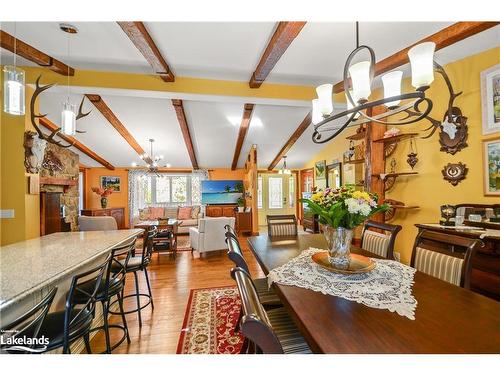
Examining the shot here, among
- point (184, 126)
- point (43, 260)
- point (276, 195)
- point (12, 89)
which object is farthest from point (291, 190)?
point (12, 89)

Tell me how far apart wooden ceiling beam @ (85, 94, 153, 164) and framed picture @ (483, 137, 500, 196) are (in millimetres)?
5926

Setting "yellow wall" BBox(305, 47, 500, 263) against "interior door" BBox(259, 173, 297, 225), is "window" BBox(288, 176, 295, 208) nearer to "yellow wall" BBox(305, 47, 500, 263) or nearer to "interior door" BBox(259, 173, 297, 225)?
"interior door" BBox(259, 173, 297, 225)

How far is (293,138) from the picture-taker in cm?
609

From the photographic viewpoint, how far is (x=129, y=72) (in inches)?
122

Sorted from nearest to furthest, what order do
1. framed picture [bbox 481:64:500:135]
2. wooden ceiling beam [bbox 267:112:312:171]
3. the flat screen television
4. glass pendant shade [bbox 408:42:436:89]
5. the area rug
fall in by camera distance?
glass pendant shade [bbox 408:42:436:89] < the area rug < framed picture [bbox 481:64:500:135] < wooden ceiling beam [bbox 267:112:312:171] < the flat screen television

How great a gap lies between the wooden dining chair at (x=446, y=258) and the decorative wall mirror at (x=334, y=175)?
3801mm

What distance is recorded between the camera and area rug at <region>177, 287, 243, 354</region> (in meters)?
1.85

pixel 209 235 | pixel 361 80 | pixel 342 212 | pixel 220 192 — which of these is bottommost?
pixel 209 235

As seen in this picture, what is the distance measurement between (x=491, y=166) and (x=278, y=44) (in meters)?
2.64

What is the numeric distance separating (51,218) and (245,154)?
5135 millimetres

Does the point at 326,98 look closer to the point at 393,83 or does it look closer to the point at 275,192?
the point at 393,83

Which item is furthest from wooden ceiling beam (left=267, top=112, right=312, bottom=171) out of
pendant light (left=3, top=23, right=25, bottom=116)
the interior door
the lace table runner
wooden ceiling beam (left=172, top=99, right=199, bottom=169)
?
pendant light (left=3, top=23, right=25, bottom=116)

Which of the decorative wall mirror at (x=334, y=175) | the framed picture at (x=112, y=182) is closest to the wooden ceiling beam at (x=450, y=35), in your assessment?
the decorative wall mirror at (x=334, y=175)
